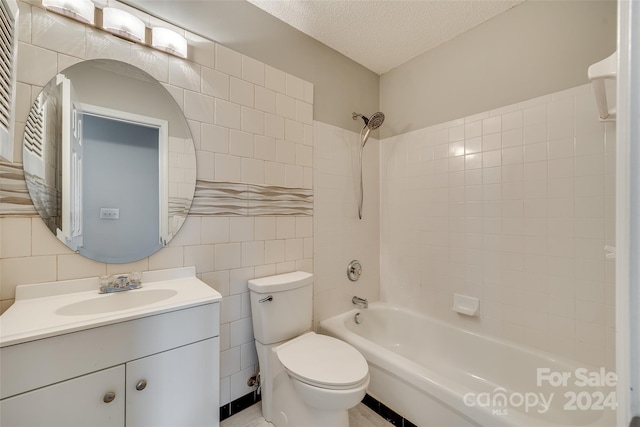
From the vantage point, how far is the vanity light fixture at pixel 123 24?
3.77 ft

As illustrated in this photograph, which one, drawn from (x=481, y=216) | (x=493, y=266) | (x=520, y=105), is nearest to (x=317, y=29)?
(x=520, y=105)

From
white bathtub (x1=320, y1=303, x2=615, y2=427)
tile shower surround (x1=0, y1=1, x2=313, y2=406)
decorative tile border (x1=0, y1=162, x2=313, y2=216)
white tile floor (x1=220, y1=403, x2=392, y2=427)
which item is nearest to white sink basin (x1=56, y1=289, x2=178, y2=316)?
tile shower surround (x1=0, y1=1, x2=313, y2=406)

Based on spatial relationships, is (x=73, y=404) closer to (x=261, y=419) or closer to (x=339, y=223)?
(x=261, y=419)

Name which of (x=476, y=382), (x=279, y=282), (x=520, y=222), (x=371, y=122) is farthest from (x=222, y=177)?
(x=476, y=382)

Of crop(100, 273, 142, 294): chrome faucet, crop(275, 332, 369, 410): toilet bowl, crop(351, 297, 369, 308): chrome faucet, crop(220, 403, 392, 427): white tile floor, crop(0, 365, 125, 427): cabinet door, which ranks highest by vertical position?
crop(100, 273, 142, 294): chrome faucet

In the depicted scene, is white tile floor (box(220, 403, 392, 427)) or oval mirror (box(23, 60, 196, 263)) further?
white tile floor (box(220, 403, 392, 427))

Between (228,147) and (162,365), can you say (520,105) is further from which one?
(162,365)

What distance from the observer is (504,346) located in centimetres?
165

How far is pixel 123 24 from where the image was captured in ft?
3.84

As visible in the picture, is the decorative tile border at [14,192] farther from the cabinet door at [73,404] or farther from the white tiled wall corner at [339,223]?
the white tiled wall corner at [339,223]

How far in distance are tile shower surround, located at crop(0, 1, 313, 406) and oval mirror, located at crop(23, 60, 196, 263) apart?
0.14 feet

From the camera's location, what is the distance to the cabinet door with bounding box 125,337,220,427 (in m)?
0.93

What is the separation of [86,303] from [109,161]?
2.04 ft

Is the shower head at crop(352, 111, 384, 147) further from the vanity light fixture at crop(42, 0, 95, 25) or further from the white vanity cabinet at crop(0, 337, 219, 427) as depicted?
the white vanity cabinet at crop(0, 337, 219, 427)
